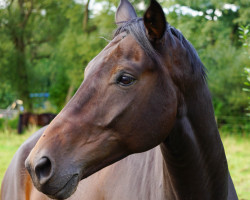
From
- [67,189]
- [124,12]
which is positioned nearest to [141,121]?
[67,189]

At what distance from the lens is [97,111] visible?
1648 mm

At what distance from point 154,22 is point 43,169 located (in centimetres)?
93

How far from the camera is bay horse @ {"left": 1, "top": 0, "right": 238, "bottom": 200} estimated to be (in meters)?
1.58

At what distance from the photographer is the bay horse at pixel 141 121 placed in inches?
62.2

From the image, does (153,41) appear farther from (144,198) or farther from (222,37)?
(222,37)

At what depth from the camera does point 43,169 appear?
5.03 feet

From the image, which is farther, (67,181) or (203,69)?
(203,69)

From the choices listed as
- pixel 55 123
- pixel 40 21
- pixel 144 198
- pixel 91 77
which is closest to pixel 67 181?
pixel 55 123

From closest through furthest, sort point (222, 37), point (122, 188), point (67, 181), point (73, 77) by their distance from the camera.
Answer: point (67, 181) → point (122, 188) → point (222, 37) → point (73, 77)

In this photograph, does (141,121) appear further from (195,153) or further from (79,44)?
(79,44)

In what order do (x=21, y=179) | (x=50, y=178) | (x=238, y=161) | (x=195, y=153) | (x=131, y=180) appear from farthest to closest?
(x=238, y=161)
(x=21, y=179)
(x=131, y=180)
(x=195, y=153)
(x=50, y=178)

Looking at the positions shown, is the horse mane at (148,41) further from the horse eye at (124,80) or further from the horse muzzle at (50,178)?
the horse muzzle at (50,178)

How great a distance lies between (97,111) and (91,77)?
0.60ft

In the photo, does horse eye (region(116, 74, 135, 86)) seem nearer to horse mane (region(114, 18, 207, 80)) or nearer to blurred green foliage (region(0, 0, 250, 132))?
horse mane (region(114, 18, 207, 80))
